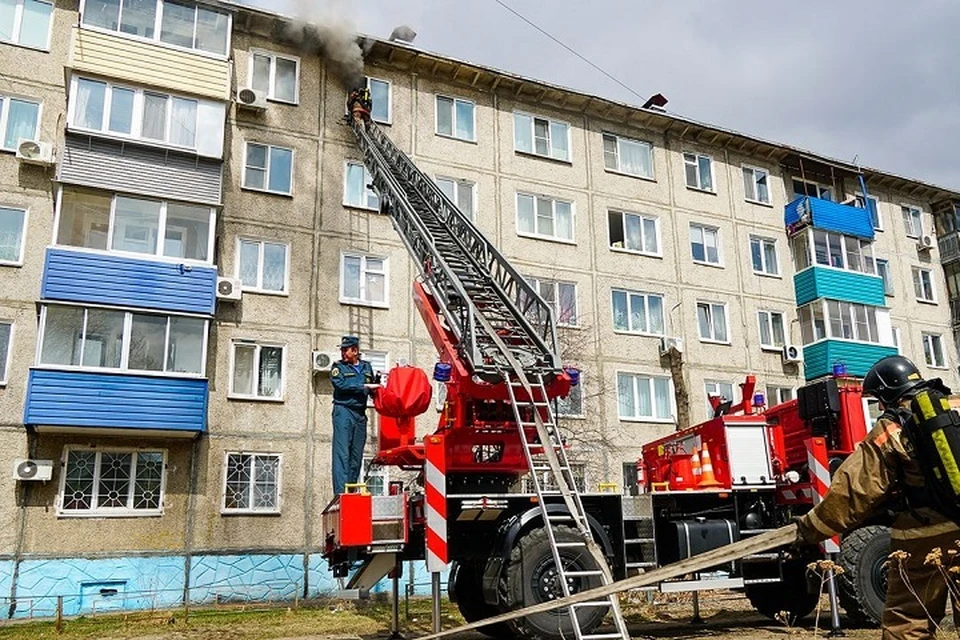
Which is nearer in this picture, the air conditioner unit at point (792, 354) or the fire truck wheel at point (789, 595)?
the fire truck wheel at point (789, 595)

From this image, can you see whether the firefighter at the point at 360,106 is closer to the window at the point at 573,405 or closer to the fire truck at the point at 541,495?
the window at the point at 573,405

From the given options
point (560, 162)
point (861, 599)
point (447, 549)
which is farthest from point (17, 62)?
point (861, 599)

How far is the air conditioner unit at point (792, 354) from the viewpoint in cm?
2666

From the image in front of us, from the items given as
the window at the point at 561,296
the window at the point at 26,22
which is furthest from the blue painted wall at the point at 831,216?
the window at the point at 26,22

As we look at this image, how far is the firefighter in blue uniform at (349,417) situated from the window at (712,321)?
56.6 ft

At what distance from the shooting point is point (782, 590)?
11.2 m

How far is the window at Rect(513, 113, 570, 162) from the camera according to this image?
25.1 m

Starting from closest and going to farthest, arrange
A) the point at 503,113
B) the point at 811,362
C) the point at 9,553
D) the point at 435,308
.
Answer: the point at 435,308
the point at 9,553
the point at 503,113
the point at 811,362

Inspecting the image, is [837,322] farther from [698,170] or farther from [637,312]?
[637,312]

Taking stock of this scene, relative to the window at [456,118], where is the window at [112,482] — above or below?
below

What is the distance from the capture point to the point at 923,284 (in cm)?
3181

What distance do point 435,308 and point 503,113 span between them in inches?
603

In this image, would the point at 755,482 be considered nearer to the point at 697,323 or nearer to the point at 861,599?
the point at 861,599

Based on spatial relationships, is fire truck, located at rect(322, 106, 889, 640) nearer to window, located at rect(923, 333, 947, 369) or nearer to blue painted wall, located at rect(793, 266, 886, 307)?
blue painted wall, located at rect(793, 266, 886, 307)
